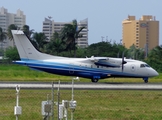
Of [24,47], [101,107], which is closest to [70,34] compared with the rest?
[24,47]

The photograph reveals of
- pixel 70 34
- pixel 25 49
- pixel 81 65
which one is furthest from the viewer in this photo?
pixel 70 34

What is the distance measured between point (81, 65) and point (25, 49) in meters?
5.52

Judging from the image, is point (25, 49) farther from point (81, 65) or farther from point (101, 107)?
point (101, 107)

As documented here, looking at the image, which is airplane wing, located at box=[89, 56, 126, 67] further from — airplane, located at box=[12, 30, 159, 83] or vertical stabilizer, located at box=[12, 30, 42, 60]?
vertical stabilizer, located at box=[12, 30, 42, 60]

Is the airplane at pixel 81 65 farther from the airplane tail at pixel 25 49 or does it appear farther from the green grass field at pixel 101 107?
the green grass field at pixel 101 107

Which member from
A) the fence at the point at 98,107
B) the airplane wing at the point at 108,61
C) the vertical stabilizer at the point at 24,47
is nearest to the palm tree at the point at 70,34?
the airplane wing at the point at 108,61

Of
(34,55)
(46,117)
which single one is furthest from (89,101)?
(34,55)

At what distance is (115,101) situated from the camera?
89.2ft

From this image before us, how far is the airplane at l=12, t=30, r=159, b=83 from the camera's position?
48219mm

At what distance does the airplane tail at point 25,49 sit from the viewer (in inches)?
1914

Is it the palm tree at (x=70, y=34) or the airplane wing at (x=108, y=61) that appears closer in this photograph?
the airplane wing at (x=108, y=61)

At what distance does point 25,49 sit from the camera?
160ft

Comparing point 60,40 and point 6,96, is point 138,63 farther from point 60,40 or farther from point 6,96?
Answer: point 60,40

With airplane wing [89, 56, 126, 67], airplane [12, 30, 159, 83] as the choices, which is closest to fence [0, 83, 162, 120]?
airplane [12, 30, 159, 83]
